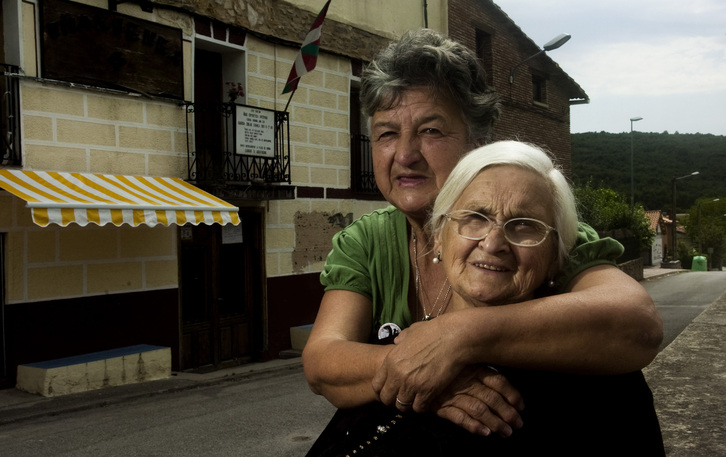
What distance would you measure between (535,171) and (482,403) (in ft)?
1.66

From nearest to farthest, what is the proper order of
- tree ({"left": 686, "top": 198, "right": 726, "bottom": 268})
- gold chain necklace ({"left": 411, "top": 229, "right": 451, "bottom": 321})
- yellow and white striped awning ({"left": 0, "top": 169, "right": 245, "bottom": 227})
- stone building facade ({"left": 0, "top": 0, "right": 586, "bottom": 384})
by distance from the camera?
gold chain necklace ({"left": 411, "top": 229, "right": 451, "bottom": 321})
yellow and white striped awning ({"left": 0, "top": 169, "right": 245, "bottom": 227})
stone building facade ({"left": 0, "top": 0, "right": 586, "bottom": 384})
tree ({"left": 686, "top": 198, "right": 726, "bottom": 268})

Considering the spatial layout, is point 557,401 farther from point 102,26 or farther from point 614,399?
point 102,26

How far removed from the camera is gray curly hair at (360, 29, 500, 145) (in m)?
1.86

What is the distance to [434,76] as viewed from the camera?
1879 mm

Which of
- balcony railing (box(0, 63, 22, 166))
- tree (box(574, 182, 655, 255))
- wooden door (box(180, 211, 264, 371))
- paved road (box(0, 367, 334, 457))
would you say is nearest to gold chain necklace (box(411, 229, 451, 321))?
paved road (box(0, 367, 334, 457))

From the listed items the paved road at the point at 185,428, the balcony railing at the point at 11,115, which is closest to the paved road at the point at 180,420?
the paved road at the point at 185,428

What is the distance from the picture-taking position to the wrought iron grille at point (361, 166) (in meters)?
14.0

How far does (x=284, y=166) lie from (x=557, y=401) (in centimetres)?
1061

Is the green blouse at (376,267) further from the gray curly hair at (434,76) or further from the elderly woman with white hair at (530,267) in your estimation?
the gray curly hair at (434,76)

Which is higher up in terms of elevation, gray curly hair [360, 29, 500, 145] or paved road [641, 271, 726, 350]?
gray curly hair [360, 29, 500, 145]

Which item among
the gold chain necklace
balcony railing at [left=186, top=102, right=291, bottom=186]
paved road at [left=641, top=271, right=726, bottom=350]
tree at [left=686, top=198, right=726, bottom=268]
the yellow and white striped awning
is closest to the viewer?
the gold chain necklace

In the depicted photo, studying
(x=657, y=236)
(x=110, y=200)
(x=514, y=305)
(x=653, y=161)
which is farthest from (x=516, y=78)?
(x=653, y=161)

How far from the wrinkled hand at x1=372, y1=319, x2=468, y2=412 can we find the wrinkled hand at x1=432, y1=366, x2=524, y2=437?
0.09ft

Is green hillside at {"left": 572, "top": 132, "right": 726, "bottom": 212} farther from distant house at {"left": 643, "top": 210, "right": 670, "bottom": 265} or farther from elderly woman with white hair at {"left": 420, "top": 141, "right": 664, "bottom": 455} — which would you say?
elderly woman with white hair at {"left": 420, "top": 141, "right": 664, "bottom": 455}
